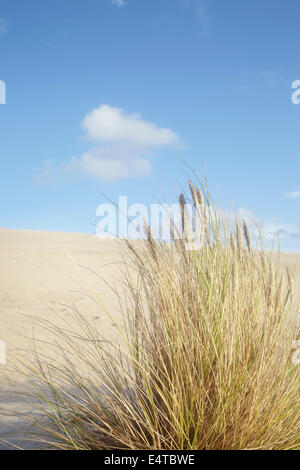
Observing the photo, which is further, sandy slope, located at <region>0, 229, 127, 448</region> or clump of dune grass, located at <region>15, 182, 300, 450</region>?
sandy slope, located at <region>0, 229, 127, 448</region>

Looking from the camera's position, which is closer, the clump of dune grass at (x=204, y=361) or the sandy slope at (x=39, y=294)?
the clump of dune grass at (x=204, y=361)

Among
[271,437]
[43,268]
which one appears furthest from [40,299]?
[271,437]

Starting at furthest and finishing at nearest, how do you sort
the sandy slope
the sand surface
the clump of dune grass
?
1. the sandy slope
2. the sand surface
3. the clump of dune grass

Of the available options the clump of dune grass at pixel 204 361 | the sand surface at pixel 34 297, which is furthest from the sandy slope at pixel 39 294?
the clump of dune grass at pixel 204 361

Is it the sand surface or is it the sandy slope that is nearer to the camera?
the sand surface

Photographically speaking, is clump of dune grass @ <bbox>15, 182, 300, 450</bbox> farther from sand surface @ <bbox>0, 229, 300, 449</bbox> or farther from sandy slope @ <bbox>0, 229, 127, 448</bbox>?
sandy slope @ <bbox>0, 229, 127, 448</bbox>

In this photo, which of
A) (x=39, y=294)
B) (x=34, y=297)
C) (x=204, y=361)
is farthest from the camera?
(x=39, y=294)

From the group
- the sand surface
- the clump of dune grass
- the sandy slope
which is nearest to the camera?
the clump of dune grass

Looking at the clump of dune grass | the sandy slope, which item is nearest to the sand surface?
the sandy slope

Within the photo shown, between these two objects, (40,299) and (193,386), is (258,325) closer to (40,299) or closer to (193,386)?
(193,386)

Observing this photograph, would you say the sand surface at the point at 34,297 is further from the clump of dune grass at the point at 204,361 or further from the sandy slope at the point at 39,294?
the clump of dune grass at the point at 204,361

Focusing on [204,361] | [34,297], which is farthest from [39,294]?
[204,361]

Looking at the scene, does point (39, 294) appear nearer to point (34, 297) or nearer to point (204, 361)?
point (34, 297)
